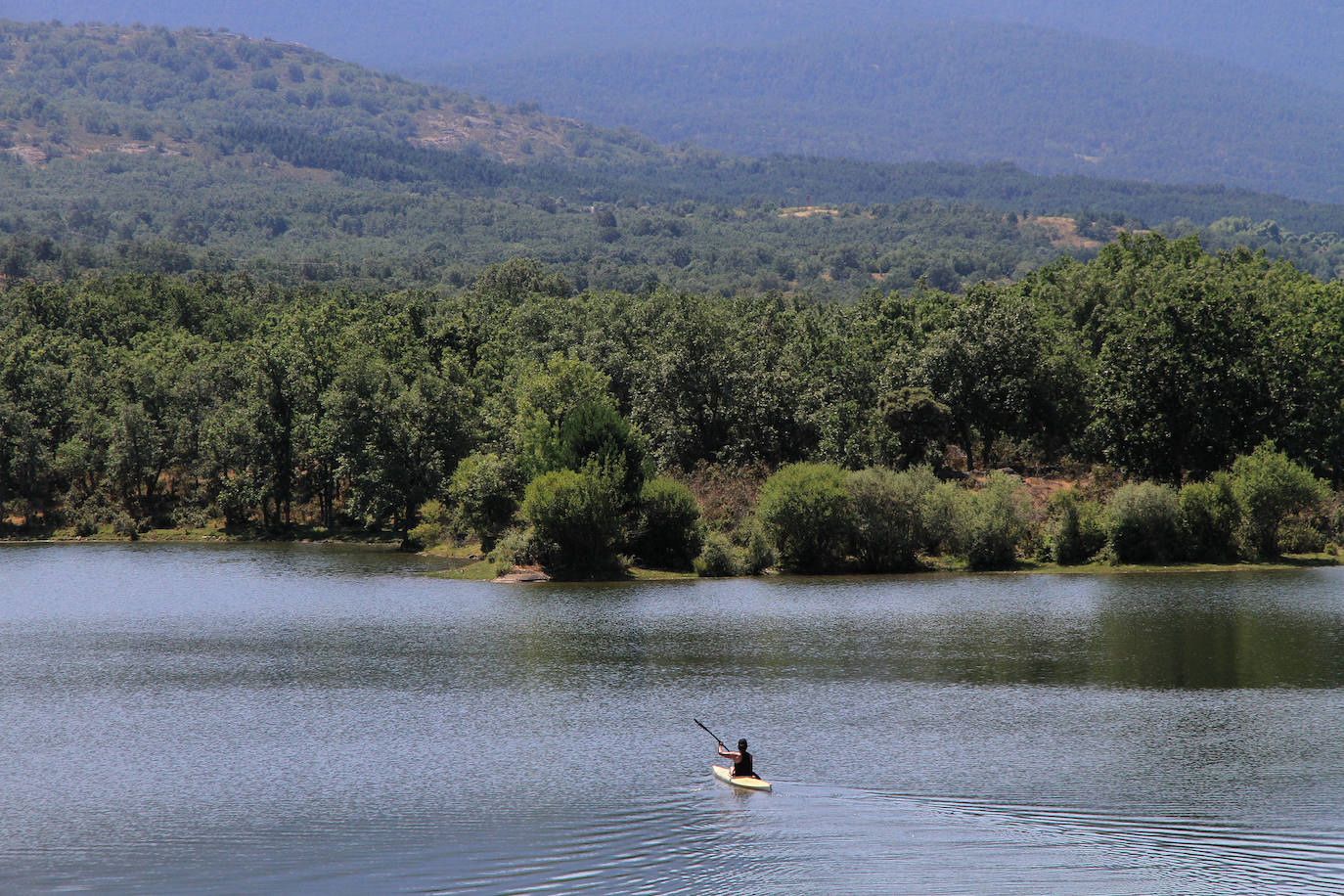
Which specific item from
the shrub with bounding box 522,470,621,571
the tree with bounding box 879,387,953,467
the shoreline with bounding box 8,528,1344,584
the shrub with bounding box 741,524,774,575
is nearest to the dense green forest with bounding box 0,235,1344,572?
the tree with bounding box 879,387,953,467

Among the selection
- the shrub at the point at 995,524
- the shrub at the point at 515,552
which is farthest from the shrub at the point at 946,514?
the shrub at the point at 515,552

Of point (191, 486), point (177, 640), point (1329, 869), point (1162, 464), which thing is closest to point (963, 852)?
point (1329, 869)

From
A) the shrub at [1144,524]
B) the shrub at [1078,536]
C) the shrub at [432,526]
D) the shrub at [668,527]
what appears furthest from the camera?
the shrub at [432,526]

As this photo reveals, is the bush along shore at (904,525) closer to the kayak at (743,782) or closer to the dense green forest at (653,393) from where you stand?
the dense green forest at (653,393)

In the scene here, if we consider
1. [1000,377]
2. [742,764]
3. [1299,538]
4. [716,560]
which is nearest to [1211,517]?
[1299,538]

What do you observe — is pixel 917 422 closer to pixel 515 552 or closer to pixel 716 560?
pixel 716 560

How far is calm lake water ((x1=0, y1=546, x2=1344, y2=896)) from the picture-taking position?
27547mm

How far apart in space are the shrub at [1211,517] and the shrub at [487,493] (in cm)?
4249

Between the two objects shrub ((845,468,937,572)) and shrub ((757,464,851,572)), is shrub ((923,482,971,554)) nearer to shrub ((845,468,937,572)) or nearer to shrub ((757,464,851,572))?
shrub ((845,468,937,572))

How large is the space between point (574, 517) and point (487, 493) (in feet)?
36.6

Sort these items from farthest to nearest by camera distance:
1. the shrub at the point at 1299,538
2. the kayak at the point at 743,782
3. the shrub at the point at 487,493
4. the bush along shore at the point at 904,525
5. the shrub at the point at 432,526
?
the shrub at the point at 432,526
the shrub at the point at 487,493
the shrub at the point at 1299,538
the bush along shore at the point at 904,525
the kayak at the point at 743,782

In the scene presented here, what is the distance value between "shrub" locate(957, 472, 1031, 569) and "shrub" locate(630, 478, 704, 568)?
16.8m

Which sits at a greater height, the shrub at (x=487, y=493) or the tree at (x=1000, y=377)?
the tree at (x=1000, y=377)

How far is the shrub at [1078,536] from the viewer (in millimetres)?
78938
